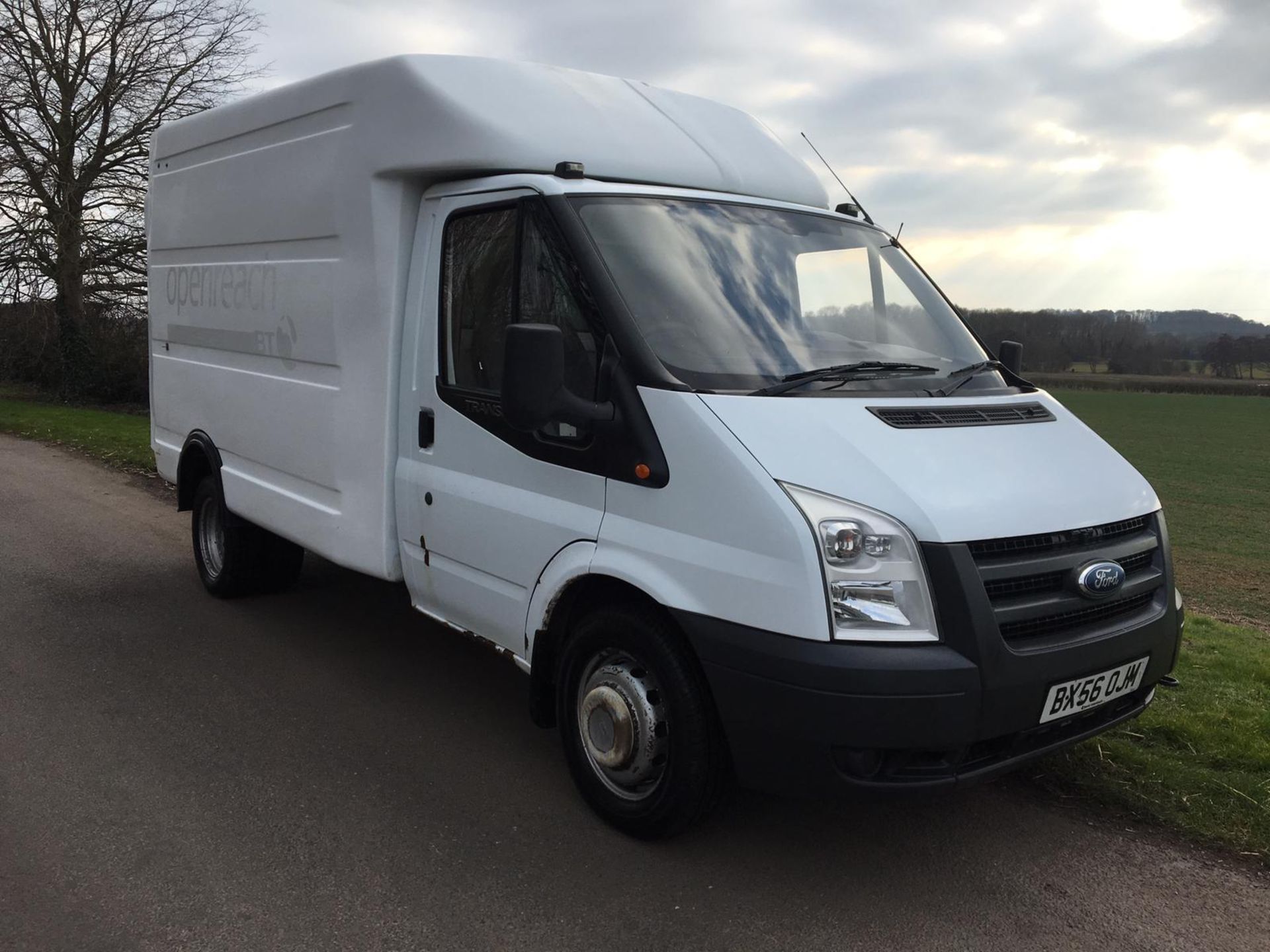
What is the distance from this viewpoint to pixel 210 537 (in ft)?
22.6

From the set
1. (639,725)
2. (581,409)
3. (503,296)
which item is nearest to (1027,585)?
(639,725)

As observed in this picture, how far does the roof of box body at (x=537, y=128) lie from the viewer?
13.8 feet

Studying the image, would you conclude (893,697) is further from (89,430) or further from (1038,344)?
(89,430)

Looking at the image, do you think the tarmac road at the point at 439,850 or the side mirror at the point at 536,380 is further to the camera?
the side mirror at the point at 536,380

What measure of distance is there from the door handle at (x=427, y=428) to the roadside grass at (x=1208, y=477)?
11.1ft

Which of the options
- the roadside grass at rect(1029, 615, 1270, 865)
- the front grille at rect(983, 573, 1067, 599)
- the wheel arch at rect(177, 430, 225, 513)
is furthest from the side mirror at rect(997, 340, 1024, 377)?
the wheel arch at rect(177, 430, 225, 513)

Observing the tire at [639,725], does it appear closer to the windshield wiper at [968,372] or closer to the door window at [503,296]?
the door window at [503,296]

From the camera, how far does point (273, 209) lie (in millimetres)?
5477

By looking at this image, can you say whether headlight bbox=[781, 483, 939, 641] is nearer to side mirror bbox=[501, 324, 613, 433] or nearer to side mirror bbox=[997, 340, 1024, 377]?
side mirror bbox=[501, 324, 613, 433]

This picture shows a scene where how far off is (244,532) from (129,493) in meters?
5.19

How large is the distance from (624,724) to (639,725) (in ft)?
0.21

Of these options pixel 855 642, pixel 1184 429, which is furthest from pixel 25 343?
pixel 1184 429

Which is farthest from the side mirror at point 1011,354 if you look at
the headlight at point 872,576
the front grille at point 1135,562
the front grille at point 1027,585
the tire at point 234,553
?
the tire at point 234,553

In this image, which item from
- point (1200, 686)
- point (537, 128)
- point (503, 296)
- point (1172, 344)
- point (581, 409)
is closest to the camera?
point (581, 409)
